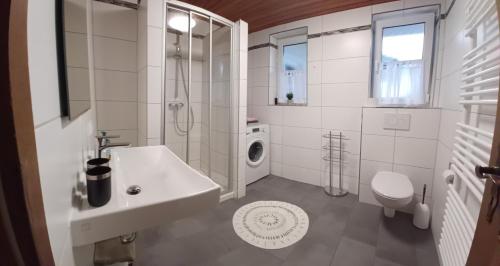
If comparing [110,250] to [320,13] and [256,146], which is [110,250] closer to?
[256,146]

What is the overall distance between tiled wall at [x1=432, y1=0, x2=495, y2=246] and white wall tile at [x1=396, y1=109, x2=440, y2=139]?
0.27 ft

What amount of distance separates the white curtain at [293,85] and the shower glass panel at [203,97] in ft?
3.61

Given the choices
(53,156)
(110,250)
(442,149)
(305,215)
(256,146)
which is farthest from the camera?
(256,146)

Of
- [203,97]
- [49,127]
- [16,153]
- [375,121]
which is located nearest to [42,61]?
[49,127]

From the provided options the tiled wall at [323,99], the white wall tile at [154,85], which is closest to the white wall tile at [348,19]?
the tiled wall at [323,99]

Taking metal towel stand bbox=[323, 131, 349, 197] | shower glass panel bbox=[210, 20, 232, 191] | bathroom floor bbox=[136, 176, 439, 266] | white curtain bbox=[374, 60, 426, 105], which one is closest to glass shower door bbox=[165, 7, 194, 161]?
shower glass panel bbox=[210, 20, 232, 191]

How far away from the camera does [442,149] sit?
189cm

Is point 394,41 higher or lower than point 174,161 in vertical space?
higher

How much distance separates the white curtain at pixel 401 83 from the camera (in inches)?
90.6

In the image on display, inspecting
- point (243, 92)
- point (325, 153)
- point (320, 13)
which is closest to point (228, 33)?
point (243, 92)

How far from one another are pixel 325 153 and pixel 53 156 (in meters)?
2.85

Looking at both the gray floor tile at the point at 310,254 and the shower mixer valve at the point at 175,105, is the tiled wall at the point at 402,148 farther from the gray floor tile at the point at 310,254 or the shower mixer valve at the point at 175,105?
the shower mixer valve at the point at 175,105

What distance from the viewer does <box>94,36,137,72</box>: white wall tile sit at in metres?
2.19

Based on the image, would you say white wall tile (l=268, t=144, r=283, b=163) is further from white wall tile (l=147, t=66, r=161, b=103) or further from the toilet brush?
white wall tile (l=147, t=66, r=161, b=103)
